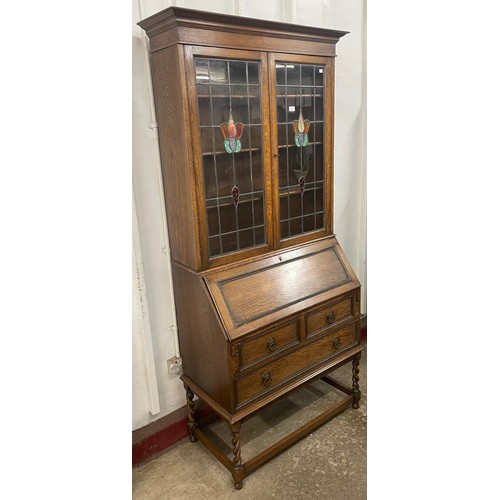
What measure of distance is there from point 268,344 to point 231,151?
3.04 ft

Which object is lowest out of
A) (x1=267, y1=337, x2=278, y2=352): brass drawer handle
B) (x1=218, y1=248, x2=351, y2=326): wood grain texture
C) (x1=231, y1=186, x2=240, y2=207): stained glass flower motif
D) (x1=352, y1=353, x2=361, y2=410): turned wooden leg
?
(x1=352, y1=353, x2=361, y2=410): turned wooden leg

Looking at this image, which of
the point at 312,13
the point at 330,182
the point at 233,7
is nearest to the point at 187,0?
the point at 233,7

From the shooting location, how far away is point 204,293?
1971 mm

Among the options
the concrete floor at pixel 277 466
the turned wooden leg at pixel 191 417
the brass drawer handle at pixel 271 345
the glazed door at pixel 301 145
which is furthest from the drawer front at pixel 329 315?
the turned wooden leg at pixel 191 417

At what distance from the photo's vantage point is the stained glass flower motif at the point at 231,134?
77.4 inches

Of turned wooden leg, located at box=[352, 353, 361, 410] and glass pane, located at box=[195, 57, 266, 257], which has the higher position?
glass pane, located at box=[195, 57, 266, 257]

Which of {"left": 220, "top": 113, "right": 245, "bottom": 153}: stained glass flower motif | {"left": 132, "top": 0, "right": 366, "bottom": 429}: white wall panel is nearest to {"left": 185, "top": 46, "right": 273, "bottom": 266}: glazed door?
{"left": 220, "top": 113, "right": 245, "bottom": 153}: stained glass flower motif

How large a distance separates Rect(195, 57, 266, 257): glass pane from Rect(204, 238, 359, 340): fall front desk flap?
0.14 metres

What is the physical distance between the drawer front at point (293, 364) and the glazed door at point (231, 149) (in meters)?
0.56

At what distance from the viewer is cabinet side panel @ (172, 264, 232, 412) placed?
1958mm

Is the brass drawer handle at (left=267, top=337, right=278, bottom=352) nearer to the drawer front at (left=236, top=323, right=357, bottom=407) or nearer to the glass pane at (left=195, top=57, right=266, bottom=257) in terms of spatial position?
the drawer front at (left=236, top=323, right=357, bottom=407)

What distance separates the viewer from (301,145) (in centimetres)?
229

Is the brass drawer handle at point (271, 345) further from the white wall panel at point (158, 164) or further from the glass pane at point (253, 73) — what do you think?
the glass pane at point (253, 73)

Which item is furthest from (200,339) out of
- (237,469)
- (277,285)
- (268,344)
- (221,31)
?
(221,31)
